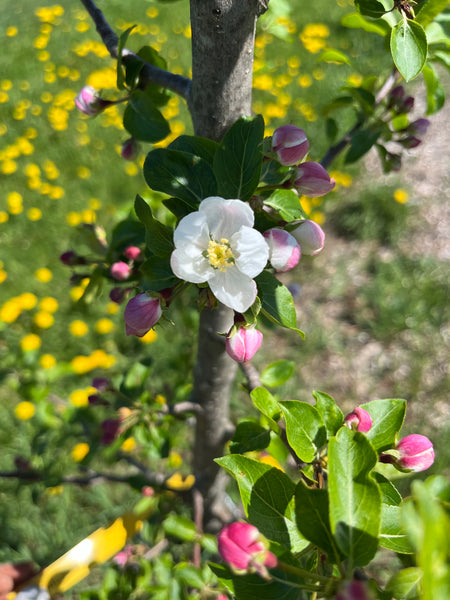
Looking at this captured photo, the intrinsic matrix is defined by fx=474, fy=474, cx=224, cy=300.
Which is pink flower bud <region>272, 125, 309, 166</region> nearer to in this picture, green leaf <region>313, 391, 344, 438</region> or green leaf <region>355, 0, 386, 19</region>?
green leaf <region>355, 0, 386, 19</region>

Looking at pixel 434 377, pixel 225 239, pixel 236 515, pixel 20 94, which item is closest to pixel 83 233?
pixel 225 239

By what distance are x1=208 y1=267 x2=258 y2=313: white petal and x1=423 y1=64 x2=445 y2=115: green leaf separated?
0.68m

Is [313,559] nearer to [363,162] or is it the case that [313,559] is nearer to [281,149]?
[281,149]

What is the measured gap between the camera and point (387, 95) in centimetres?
109

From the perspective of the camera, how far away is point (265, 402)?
0.77 metres

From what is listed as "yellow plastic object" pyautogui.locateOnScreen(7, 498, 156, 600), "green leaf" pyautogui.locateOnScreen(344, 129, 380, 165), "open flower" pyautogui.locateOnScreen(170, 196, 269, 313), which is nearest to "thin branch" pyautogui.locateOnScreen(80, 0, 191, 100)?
"open flower" pyautogui.locateOnScreen(170, 196, 269, 313)

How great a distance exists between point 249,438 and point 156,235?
422 mm

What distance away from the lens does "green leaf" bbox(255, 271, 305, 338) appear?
25.6 inches

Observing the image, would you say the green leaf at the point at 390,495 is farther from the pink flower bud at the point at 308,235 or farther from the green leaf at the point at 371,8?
the green leaf at the point at 371,8

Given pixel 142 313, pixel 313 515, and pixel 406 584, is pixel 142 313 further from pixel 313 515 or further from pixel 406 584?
pixel 406 584

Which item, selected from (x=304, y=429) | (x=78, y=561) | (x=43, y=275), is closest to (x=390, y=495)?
(x=304, y=429)

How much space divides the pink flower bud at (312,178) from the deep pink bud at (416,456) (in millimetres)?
399

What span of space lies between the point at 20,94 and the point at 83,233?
3.09 m

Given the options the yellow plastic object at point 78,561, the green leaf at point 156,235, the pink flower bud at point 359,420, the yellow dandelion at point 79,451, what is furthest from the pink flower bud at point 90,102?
the yellow dandelion at point 79,451
